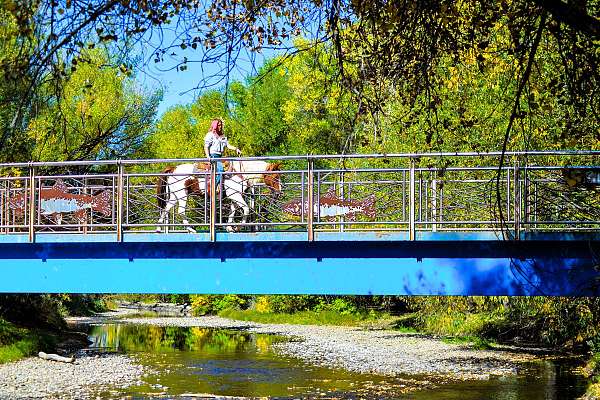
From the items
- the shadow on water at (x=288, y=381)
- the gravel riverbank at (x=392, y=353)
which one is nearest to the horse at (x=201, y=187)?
the shadow on water at (x=288, y=381)

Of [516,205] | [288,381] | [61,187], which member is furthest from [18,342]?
[516,205]

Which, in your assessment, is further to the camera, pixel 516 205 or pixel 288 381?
pixel 288 381

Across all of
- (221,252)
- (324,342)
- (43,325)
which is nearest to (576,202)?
(221,252)

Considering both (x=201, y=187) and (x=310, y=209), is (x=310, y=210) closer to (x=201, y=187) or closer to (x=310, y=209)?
(x=310, y=209)

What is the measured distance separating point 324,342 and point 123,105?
16083 mm

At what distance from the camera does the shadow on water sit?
82.7 feet

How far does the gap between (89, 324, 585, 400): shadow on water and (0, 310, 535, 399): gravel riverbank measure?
873mm

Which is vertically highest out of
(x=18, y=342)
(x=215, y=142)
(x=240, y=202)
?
(x=215, y=142)

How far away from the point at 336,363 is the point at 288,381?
501 centimetres

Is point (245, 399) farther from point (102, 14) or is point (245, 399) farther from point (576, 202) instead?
point (102, 14)

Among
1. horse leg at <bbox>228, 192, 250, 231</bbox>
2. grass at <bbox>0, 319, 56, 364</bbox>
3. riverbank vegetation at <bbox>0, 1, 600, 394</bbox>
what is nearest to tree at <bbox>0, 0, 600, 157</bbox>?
riverbank vegetation at <bbox>0, 1, 600, 394</bbox>

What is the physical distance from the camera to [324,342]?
132 ft

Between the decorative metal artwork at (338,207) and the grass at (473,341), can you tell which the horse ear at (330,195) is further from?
the grass at (473,341)

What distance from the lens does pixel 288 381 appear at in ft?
91.2
